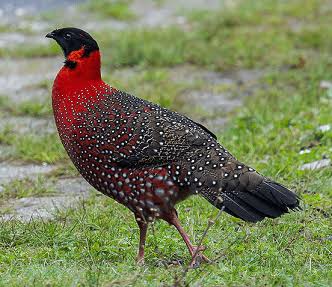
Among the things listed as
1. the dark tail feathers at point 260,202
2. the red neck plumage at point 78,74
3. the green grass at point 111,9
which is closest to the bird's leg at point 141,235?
the dark tail feathers at point 260,202

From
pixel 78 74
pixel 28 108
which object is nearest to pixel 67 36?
pixel 78 74

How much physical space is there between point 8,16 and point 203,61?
338 cm


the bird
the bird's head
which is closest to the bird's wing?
the bird

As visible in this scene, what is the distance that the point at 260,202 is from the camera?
4859mm

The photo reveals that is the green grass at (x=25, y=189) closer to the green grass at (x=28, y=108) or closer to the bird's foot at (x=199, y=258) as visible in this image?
the green grass at (x=28, y=108)

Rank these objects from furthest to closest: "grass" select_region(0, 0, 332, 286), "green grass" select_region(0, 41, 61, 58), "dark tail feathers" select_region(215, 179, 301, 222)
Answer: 1. "green grass" select_region(0, 41, 61, 58)
2. "dark tail feathers" select_region(215, 179, 301, 222)
3. "grass" select_region(0, 0, 332, 286)

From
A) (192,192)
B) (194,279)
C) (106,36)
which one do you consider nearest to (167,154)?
(192,192)

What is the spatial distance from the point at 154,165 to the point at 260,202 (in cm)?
65

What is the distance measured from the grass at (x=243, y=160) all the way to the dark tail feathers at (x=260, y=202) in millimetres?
205

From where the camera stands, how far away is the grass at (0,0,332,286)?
471 cm

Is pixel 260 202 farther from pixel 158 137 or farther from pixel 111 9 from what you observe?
pixel 111 9

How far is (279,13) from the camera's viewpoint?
11.4 meters

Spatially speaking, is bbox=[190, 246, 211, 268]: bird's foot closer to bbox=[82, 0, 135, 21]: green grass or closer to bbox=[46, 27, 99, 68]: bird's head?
bbox=[46, 27, 99, 68]: bird's head

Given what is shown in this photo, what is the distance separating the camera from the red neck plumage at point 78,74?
5.28 metres
